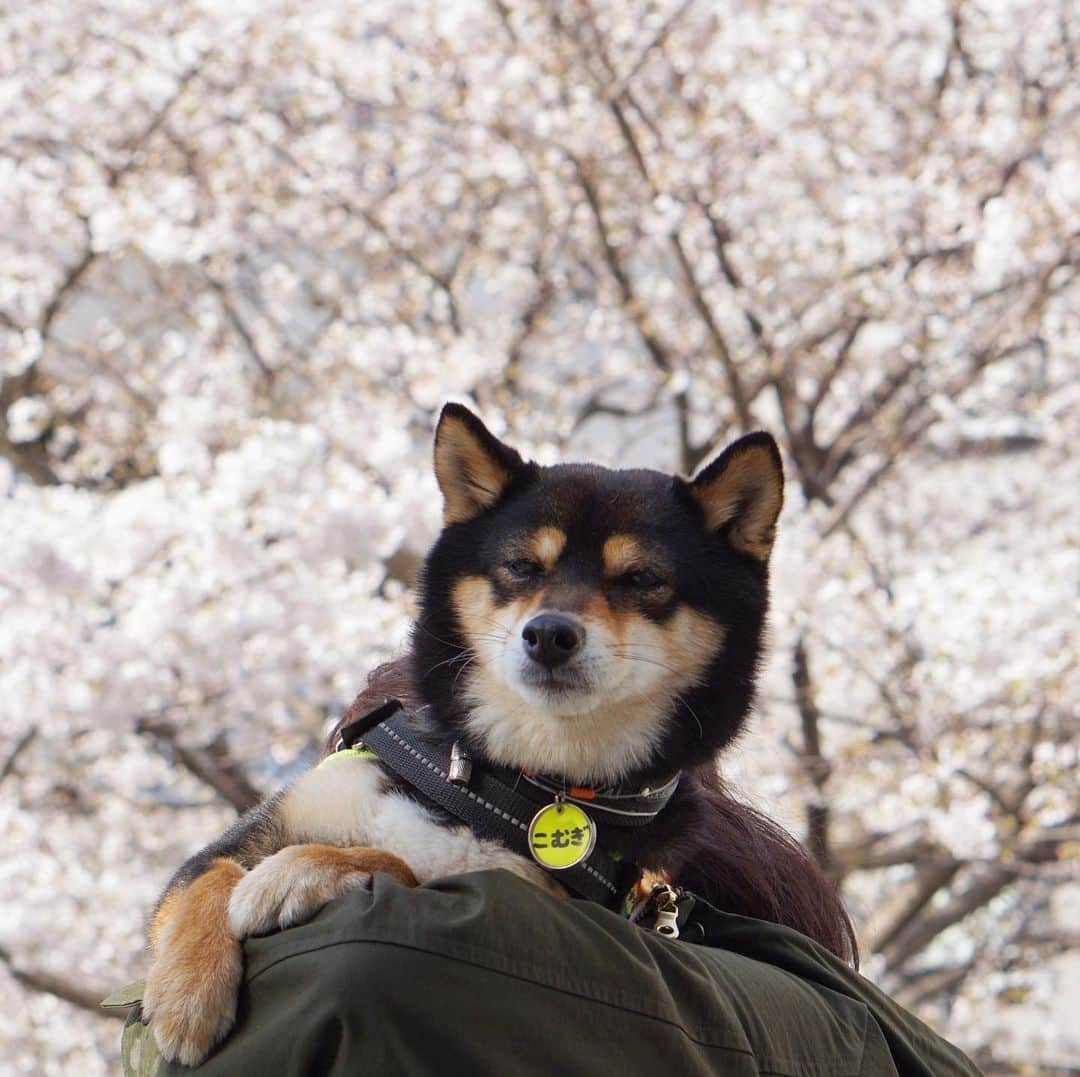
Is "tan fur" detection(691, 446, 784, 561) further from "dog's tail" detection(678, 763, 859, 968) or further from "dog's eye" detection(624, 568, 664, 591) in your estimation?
"dog's tail" detection(678, 763, 859, 968)

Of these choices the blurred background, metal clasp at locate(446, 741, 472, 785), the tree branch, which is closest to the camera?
metal clasp at locate(446, 741, 472, 785)

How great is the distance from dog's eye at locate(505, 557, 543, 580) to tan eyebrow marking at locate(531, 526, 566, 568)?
0.01 m

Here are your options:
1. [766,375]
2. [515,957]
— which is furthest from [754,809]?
[766,375]

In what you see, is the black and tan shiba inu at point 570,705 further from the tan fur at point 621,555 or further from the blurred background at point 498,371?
the blurred background at point 498,371

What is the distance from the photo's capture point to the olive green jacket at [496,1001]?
1.15m

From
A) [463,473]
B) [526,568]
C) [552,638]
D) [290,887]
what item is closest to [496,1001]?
[290,887]

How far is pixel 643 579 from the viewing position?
6.29ft

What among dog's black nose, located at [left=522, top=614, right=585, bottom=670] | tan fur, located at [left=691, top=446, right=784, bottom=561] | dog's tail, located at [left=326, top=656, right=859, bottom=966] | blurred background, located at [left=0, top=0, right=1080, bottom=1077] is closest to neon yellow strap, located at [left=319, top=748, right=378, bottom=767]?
dog's tail, located at [left=326, top=656, right=859, bottom=966]

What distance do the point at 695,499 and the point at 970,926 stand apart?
8.49 meters

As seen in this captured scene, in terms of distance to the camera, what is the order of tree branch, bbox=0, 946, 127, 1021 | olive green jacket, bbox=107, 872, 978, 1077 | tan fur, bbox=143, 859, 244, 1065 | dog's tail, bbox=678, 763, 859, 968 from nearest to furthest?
olive green jacket, bbox=107, 872, 978, 1077 < tan fur, bbox=143, 859, 244, 1065 < dog's tail, bbox=678, 763, 859, 968 < tree branch, bbox=0, 946, 127, 1021

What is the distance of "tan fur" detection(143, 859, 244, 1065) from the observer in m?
1.28

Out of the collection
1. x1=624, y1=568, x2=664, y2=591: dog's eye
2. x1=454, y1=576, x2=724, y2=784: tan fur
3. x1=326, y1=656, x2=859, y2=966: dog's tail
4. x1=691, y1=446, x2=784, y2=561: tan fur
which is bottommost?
x1=326, y1=656, x2=859, y2=966: dog's tail

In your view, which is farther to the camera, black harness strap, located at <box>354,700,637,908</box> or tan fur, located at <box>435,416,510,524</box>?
tan fur, located at <box>435,416,510,524</box>

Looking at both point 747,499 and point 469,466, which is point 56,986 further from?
point 747,499
